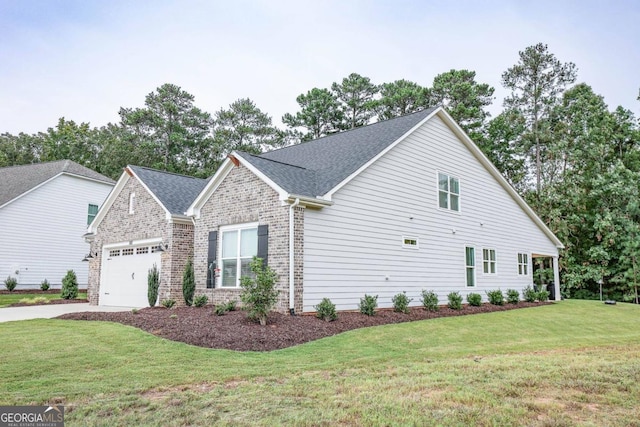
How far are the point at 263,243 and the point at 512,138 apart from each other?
2712 centimetres

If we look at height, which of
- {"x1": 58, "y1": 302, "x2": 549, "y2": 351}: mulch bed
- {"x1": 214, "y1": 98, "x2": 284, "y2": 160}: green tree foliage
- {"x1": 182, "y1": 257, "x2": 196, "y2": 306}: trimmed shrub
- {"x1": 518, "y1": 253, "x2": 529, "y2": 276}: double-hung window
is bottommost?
{"x1": 58, "y1": 302, "x2": 549, "y2": 351}: mulch bed

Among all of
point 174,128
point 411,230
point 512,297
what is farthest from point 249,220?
point 174,128

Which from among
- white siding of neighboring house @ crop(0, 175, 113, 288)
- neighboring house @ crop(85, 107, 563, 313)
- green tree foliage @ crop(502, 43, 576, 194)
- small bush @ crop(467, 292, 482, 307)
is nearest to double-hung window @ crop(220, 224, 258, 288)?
neighboring house @ crop(85, 107, 563, 313)

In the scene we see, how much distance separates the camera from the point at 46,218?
22781mm

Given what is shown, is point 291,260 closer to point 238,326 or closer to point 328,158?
point 238,326

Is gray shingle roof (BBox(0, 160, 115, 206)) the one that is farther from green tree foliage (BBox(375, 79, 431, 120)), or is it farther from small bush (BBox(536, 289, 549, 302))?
small bush (BBox(536, 289, 549, 302))

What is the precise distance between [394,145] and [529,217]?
9920 millimetres

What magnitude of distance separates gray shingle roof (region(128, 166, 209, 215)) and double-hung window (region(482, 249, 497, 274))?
36.4 feet

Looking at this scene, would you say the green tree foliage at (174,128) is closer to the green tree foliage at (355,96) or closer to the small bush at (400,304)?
the green tree foliage at (355,96)

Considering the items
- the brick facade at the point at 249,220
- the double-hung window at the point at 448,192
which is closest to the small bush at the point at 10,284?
the brick facade at the point at 249,220

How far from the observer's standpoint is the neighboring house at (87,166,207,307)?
13.5 meters

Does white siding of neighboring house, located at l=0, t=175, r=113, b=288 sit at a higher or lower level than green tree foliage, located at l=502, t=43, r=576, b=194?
lower

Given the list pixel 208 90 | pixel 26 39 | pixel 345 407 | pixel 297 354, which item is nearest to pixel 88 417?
pixel 345 407

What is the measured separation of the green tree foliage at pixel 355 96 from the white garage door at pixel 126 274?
74.2ft
